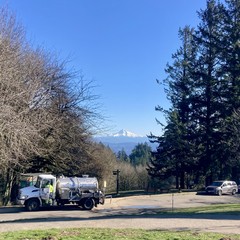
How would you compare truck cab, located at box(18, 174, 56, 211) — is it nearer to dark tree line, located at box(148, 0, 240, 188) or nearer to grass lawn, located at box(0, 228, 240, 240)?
grass lawn, located at box(0, 228, 240, 240)

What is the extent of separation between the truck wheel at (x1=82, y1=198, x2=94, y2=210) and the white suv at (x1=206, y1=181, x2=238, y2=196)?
1741 centimetres

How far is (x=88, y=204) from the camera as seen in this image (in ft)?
85.0

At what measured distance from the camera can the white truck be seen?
24984 mm

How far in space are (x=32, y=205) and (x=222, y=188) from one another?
21.5 meters

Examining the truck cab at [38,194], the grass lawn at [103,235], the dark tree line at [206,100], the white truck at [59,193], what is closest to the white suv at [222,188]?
the dark tree line at [206,100]

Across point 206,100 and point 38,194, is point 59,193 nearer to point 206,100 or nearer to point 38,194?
point 38,194

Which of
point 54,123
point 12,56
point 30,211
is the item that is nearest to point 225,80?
point 54,123

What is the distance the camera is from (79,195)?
25.8 metres

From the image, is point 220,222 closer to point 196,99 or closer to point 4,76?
point 4,76

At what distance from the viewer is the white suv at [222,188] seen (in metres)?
39.4

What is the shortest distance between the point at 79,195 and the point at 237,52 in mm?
26940

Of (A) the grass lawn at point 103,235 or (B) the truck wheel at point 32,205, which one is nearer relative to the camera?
(A) the grass lawn at point 103,235

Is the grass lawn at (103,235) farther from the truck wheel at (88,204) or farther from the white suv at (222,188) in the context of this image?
the white suv at (222,188)

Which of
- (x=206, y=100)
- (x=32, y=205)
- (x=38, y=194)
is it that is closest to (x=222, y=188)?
(x=206, y=100)
